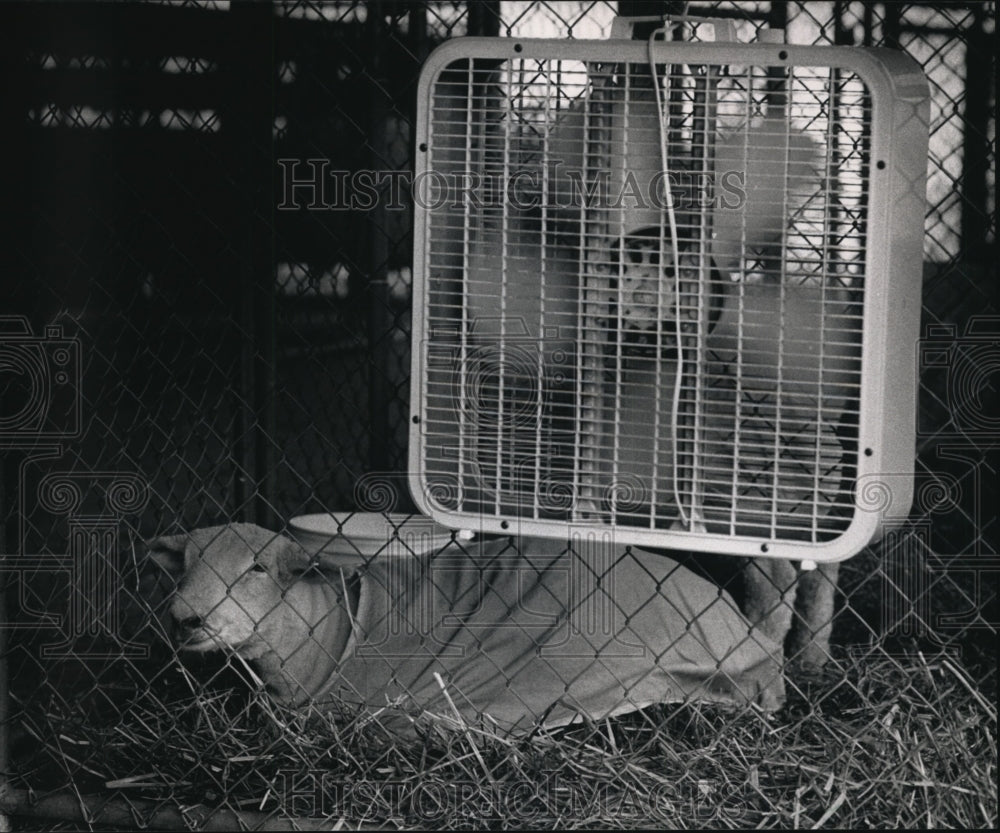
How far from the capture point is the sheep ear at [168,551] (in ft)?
8.32

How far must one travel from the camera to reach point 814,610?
9.18 ft

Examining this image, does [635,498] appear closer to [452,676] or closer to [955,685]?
[452,676]

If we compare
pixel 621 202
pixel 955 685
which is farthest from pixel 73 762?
pixel 955 685

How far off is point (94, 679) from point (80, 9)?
2.20 m

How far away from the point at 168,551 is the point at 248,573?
212 millimetres

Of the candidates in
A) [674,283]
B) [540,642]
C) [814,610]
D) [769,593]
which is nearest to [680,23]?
[674,283]

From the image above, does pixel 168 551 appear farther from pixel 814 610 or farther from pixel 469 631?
pixel 814 610

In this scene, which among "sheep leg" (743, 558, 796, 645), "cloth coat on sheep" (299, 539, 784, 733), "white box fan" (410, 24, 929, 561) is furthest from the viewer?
"sheep leg" (743, 558, 796, 645)

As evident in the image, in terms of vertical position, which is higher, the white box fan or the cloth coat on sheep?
the white box fan

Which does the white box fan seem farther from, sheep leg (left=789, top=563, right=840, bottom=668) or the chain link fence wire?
sheep leg (left=789, top=563, right=840, bottom=668)

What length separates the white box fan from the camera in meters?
1.86

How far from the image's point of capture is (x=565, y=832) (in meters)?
2.03

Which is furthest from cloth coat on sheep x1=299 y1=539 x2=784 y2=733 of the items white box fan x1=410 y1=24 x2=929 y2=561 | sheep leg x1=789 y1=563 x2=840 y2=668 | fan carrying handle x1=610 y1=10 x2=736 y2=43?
fan carrying handle x1=610 y1=10 x2=736 y2=43

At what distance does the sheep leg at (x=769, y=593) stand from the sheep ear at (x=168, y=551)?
1220 mm
